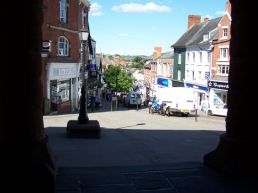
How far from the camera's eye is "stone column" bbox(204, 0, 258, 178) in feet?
19.9

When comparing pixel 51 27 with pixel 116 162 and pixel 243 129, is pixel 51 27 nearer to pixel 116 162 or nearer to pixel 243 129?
pixel 116 162

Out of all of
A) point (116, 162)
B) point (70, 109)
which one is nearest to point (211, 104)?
point (70, 109)

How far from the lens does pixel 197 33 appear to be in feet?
194

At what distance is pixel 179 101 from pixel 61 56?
35.0 ft

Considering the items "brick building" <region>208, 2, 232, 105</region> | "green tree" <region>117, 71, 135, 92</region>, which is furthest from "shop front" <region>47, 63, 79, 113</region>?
"green tree" <region>117, 71, 135, 92</region>

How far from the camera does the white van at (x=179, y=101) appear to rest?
1421 inches

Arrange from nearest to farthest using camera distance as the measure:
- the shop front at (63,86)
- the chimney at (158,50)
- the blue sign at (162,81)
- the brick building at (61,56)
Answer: the brick building at (61,56) < the shop front at (63,86) < the blue sign at (162,81) < the chimney at (158,50)

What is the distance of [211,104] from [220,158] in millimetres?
39196

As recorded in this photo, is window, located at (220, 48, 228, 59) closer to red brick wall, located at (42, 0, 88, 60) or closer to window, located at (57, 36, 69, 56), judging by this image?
red brick wall, located at (42, 0, 88, 60)

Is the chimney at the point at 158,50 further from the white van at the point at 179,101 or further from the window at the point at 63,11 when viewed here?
the window at the point at 63,11

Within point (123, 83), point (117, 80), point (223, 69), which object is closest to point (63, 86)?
point (223, 69)

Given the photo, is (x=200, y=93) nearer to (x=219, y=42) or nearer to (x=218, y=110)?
(x=219, y=42)

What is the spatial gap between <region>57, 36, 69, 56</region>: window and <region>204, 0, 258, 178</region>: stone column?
2900 centimetres

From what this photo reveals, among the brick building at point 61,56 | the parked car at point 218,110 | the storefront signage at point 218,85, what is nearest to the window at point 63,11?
the brick building at point 61,56
